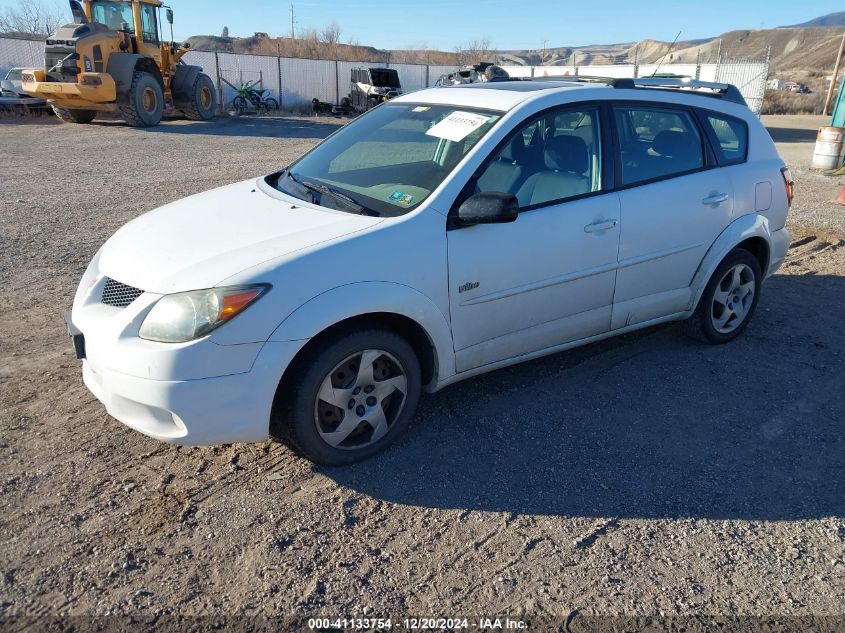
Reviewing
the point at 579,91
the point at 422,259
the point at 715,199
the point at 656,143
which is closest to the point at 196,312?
the point at 422,259

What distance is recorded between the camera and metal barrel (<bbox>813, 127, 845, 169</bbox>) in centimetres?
1373

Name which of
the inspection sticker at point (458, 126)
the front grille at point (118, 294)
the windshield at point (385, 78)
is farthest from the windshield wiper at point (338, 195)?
the windshield at point (385, 78)

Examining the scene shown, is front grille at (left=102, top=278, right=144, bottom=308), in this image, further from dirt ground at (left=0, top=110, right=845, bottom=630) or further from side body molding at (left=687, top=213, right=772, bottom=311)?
side body molding at (left=687, top=213, right=772, bottom=311)

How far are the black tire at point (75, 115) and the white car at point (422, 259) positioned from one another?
19.3 metres

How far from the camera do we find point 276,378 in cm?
305

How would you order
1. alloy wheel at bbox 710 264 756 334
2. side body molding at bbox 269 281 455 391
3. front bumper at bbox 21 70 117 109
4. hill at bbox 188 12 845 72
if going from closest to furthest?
side body molding at bbox 269 281 455 391
alloy wheel at bbox 710 264 756 334
front bumper at bbox 21 70 117 109
hill at bbox 188 12 845 72

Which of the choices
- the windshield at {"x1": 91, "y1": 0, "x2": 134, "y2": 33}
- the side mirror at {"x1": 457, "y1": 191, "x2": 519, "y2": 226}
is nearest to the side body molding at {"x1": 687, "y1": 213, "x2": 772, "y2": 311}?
the side mirror at {"x1": 457, "y1": 191, "x2": 519, "y2": 226}

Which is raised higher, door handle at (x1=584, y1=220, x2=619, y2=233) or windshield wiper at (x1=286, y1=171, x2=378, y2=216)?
windshield wiper at (x1=286, y1=171, x2=378, y2=216)

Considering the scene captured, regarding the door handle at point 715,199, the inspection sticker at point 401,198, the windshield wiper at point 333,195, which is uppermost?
the inspection sticker at point 401,198

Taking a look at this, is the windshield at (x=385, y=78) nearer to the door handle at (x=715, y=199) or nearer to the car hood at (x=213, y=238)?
the door handle at (x=715, y=199)

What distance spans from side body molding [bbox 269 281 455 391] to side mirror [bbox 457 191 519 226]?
1.52ft

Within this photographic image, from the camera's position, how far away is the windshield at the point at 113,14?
1914cm

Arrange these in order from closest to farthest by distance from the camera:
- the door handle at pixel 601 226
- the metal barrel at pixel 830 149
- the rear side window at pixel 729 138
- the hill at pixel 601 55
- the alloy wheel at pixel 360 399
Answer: the alloy wheel at pixel 360 399 < the door handle at pixel 601 226 < the rear side window at pixel 729 138 < the metal barrel at pixel 830 149 < the hill at pixel 601 55

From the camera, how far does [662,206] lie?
4324 millimetres
